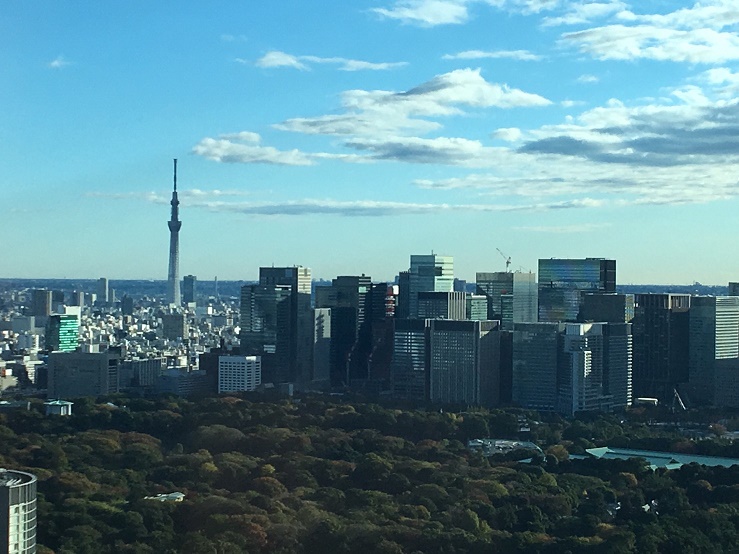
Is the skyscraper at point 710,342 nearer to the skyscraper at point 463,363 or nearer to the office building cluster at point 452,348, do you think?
the office building cluster at point 452,348

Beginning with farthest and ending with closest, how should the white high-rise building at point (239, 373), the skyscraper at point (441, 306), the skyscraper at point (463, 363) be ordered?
the skyscraper at point (441, 306), the white high-rise building at point (239, 373), the skyscraper at point (463, 363)

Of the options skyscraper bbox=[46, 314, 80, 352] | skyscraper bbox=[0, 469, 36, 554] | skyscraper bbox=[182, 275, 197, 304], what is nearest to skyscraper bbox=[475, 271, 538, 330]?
skyscraper bbox=[46, 314, 80, 352]

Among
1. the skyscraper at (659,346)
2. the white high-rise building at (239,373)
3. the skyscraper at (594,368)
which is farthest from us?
the white high-rise building at (239,373)

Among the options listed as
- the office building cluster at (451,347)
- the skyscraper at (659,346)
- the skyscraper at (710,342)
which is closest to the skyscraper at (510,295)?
the office building cluster at (451,347)

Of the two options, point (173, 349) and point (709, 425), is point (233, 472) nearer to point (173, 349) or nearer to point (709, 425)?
point (709, 425)

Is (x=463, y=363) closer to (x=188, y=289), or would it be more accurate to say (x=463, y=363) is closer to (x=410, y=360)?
(x=410, y=360)

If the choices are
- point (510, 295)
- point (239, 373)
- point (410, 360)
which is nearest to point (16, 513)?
point (410, 360)
